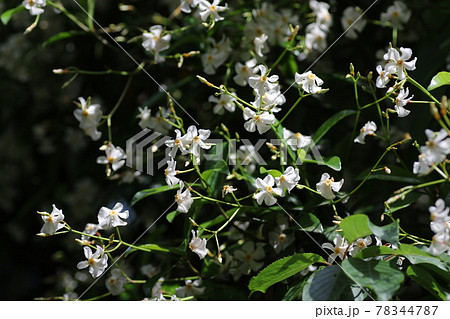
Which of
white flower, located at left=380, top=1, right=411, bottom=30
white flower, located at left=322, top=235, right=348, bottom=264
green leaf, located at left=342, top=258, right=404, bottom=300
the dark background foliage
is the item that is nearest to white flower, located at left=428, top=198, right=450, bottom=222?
green leaf, located at left=342, top=258, right=404, bottom=300

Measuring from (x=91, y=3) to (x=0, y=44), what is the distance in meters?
0.70

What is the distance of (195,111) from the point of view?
65.4 inches

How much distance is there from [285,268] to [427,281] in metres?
0.23

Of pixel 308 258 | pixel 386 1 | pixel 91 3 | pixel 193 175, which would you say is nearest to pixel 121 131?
pixel 193 175

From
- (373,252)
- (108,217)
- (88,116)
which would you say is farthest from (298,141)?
(88,116)

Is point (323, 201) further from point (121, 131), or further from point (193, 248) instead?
point (121, 131)

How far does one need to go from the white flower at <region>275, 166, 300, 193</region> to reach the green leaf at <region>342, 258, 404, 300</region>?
0.19 metres

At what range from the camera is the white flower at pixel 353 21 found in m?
1.49

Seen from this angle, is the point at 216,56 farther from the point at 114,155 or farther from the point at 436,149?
the point at 436,149

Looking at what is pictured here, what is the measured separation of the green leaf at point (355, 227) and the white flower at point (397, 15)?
2.45 feet

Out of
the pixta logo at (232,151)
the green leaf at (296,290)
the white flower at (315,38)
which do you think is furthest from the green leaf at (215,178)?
the white flower at (315,38)

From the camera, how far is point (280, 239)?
1123mm

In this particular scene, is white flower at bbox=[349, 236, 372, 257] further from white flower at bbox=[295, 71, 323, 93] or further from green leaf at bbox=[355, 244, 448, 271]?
white flower at bbox=[295, 71, 323, 93]

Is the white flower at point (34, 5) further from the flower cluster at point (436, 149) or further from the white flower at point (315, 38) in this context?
the flower cluster at point (436, 149)
